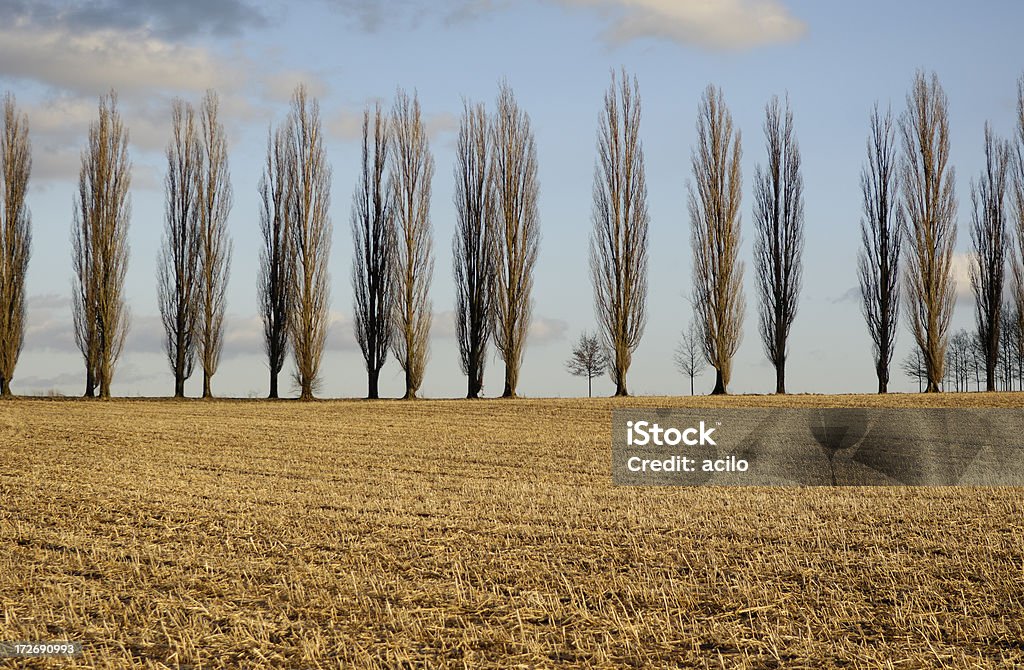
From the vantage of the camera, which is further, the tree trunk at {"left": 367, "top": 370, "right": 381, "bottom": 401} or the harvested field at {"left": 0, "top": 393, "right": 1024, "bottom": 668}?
the tree trunk at {"left": 367, "top": 370, "right": 381, "bottom": 401}

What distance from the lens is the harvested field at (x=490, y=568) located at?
5871mm

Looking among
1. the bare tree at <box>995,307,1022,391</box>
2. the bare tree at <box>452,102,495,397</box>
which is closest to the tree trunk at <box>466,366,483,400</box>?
the bare tree at <box>452,102,495,397</box>

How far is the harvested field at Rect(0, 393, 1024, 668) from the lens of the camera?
587 cm

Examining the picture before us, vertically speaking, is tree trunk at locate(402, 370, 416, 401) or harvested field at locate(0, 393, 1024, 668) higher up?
tree trunk at locate(402, 370, 416, 401)

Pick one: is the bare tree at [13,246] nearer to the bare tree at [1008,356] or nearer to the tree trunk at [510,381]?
the tree trunk at [510,381]

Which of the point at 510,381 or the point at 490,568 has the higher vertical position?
the point at 510,381

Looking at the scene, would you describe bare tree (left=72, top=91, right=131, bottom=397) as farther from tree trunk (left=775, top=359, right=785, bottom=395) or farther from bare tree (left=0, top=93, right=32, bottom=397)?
tree trunk (left=775, top=359, right=785, bottom=395)

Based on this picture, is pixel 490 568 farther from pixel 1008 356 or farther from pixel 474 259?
pixel 1008 356

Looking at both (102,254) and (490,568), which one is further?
(102,254)

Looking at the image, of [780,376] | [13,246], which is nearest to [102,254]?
[13,246]

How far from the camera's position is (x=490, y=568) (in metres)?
7.88

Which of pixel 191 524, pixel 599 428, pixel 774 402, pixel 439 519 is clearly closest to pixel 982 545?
pixel 439 519

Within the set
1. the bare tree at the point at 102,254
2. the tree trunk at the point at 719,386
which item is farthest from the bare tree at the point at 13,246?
the tree trunk at the point at 719,386

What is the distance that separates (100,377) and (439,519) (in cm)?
2551
